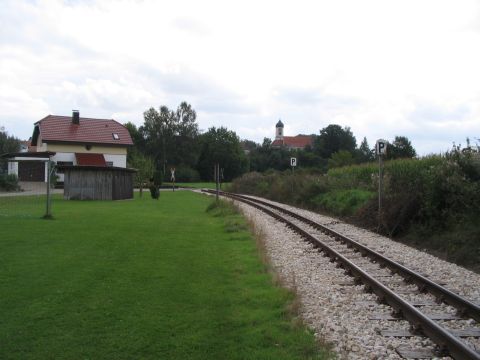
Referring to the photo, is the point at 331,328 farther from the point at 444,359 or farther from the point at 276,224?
the point at 276,224

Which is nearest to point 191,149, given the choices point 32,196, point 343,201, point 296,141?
point 32,196

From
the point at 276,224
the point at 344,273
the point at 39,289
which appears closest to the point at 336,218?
the point at 276,224

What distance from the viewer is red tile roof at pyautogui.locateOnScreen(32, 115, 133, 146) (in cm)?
5722

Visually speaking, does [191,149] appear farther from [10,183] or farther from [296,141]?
[296,141]

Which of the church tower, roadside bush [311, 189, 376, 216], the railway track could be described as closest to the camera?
the railway track

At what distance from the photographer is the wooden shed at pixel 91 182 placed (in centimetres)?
3394

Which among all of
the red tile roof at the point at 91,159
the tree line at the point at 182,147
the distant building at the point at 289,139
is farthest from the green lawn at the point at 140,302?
the distant building at the point at 289,139

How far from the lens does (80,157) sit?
57.1 metres

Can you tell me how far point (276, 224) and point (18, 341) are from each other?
1460 cm

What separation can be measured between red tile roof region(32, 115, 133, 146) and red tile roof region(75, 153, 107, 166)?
1.54 metres

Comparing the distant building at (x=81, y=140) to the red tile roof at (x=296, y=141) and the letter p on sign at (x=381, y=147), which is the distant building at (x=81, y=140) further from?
the red tile roof at (x=296, y=141)

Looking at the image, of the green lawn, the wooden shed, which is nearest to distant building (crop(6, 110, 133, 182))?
the wooden shed

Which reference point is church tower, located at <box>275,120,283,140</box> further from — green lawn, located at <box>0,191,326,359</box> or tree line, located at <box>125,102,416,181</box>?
green lawn, located at <box>0,191,326,359</box>

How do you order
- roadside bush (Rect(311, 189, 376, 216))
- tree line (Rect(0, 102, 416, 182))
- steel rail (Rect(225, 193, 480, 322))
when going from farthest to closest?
tree line (Rect(0, 102, 416, 182))
roadside bush (Rect(311, 189, 376, 216))
steel rail (Rect(225, 193, 480, 322))
